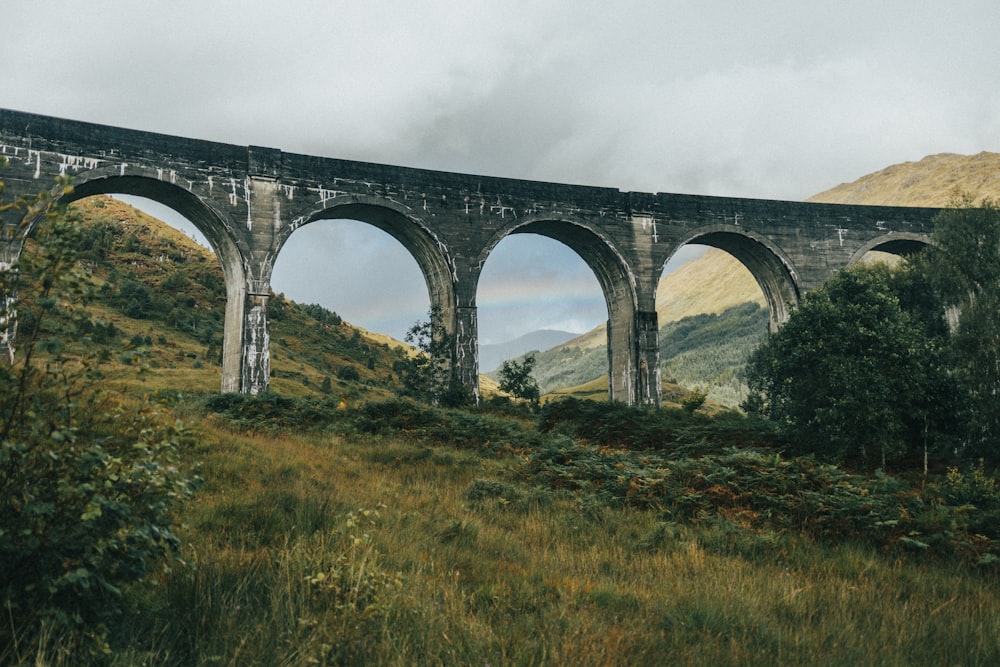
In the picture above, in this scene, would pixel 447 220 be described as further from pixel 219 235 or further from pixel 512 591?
pixel 512 591

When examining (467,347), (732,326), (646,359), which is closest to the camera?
(467,347)

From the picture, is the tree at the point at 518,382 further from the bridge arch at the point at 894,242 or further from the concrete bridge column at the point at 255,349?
the bridge arch at the point at 894,242

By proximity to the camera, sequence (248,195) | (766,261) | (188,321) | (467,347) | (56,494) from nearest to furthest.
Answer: (56,494)
(248,195)
(467,347)
(766,261)
(188,321)

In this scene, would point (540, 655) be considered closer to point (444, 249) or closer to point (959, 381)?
point (959, 381)

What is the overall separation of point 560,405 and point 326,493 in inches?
602

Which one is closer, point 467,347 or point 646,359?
point 467,347

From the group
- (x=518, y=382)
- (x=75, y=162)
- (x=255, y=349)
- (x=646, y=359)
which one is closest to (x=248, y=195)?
(x=75, y=162)

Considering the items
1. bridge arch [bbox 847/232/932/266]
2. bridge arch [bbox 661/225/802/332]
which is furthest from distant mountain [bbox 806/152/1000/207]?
bridge arch [bbox 661/225/802/332]

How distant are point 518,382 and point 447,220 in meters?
7.03

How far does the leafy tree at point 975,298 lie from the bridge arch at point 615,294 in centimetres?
1032

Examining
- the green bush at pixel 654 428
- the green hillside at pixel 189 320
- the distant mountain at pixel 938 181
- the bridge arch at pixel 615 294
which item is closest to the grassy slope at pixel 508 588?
the green bush at pixel 654 428

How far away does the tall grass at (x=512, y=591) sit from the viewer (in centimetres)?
391

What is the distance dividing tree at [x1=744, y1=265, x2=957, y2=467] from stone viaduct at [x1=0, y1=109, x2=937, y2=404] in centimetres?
840

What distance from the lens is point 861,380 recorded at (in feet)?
54.3
